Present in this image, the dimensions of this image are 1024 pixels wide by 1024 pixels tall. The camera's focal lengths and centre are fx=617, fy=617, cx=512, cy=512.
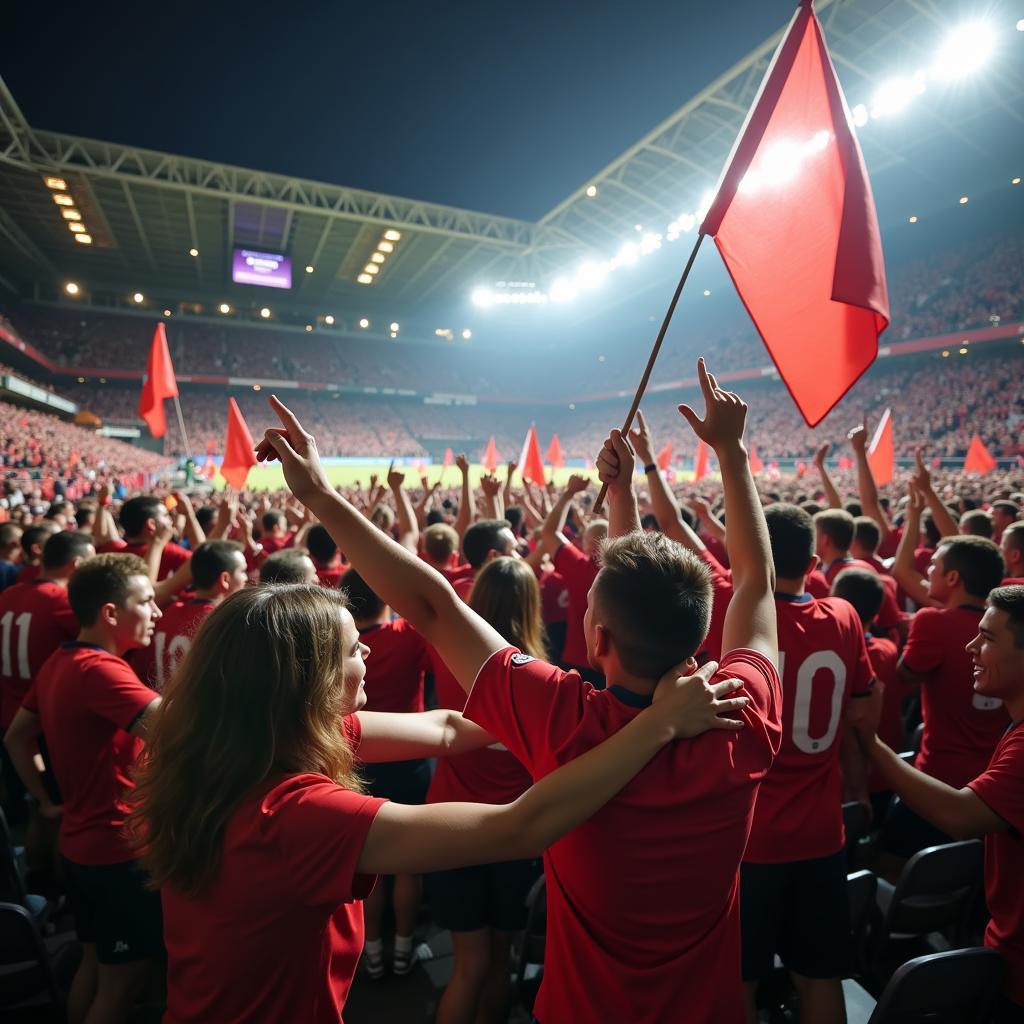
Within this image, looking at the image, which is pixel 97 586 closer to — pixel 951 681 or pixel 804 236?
pixel 804 236

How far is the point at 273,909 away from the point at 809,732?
1.97 meters

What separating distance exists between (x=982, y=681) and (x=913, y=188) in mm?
35709

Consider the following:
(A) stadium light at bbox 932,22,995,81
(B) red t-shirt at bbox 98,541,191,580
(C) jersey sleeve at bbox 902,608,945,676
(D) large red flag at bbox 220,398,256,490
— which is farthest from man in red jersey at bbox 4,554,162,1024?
(A) stadium light at bbox 932,22,995,81

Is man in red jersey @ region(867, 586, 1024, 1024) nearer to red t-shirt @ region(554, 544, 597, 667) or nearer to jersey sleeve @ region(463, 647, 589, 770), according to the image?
jersey sleeve @ region(463, 647, 589, 770)

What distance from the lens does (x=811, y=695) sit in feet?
7.74

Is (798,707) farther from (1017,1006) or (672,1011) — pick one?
(672,1011)

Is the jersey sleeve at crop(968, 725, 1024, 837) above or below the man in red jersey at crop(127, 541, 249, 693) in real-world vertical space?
below

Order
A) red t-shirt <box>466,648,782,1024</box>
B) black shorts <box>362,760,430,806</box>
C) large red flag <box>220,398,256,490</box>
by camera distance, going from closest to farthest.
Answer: red t-shirt <box>466,648,782,1024</box>, black shorts <box>362,760,430,806</box>, large red flag <box>220,398,256,490</box>

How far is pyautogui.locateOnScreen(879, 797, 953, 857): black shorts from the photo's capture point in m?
3.00

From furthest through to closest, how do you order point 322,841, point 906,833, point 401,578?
point 906,833
point 401,578
point 322,841

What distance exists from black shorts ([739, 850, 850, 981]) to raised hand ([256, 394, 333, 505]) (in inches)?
80.1

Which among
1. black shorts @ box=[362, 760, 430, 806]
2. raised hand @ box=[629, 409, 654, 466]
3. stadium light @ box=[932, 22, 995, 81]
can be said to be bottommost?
black shorts @ box=[362, 760, 430, 806]

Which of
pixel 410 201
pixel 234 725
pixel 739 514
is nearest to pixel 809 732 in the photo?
pixel 739 514

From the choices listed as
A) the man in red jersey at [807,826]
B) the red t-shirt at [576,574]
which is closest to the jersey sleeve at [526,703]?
the man in red jersey at [807,826]
